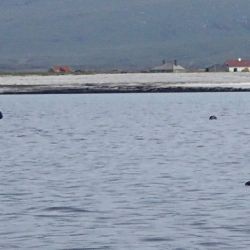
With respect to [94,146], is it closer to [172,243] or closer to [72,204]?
[72,204]

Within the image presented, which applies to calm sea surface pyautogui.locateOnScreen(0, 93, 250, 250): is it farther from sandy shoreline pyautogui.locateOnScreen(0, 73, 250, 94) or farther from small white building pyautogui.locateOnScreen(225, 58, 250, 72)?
small white building pyautogui.locateOnScreen(225, 58, 250, 72)

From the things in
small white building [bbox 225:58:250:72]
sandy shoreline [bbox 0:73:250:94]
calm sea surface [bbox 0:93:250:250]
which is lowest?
small white building [bbox 225:58:250:72]

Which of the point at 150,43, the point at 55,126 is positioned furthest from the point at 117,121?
the point at 150,43

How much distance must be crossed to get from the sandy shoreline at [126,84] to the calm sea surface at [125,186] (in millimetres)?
36465

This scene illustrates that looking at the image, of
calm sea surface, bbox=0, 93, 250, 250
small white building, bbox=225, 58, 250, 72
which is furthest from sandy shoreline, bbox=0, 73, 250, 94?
calm sea surface, bbox=0, 93, 250, 250

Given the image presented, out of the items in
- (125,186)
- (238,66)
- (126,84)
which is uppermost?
(125,186)

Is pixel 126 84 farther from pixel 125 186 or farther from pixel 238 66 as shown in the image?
pixel 125 186

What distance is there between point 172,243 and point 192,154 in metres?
12.3

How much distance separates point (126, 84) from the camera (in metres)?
83.1

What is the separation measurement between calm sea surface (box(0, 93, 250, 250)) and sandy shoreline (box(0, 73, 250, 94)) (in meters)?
36.5

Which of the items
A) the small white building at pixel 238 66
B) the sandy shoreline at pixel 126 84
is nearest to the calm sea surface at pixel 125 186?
the sandy shoreline at pixel 126 84

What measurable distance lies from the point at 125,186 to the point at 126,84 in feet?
205

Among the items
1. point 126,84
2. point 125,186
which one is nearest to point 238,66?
point 126,84

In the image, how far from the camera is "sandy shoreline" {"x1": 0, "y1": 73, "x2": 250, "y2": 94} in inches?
3120
